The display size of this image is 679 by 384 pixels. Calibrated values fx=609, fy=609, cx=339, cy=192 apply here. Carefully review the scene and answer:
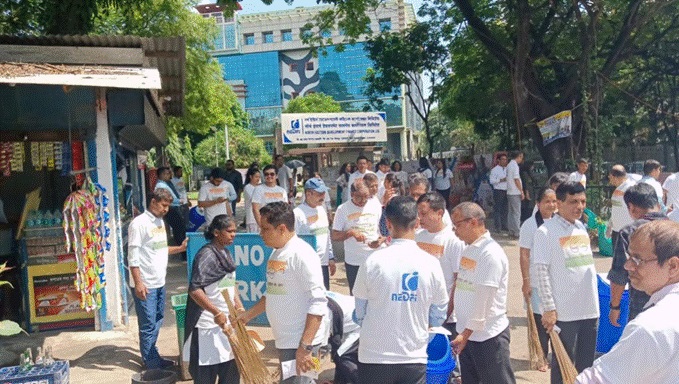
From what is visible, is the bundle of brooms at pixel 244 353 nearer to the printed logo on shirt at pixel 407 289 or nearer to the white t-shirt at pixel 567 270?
the printed logo on shirt at pixel 407 289

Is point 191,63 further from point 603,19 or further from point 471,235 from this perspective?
point 471,235

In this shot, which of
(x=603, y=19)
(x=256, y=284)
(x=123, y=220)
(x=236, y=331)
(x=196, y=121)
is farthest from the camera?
(x=196, y=121)

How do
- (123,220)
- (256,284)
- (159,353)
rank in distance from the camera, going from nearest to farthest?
(159,353) → (256,284) → (123,220)

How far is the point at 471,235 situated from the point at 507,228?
33.2ft

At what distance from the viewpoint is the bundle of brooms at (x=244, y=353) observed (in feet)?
13.8

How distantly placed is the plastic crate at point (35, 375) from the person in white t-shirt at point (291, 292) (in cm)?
187

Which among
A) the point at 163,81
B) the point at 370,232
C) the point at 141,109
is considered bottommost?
the point at 370,232

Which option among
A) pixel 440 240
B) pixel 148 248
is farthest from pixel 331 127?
pixel 440 240

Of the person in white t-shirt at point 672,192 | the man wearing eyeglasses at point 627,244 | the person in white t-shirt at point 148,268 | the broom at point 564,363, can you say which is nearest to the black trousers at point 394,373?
the broom at point 564,363

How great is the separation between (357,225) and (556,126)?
346 inches

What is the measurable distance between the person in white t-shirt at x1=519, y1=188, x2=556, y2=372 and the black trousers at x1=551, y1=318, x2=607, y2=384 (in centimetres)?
43

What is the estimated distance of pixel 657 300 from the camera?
2.16 meters

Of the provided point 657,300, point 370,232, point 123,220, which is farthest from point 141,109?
point 657,300

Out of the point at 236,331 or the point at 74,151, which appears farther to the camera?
the point at 74,151
